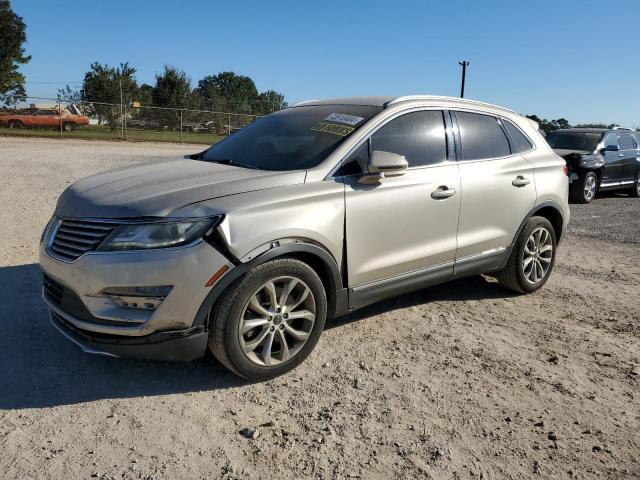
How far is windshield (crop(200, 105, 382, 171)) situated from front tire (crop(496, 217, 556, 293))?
6.50 feet

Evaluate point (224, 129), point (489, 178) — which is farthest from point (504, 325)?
point (224, 129)

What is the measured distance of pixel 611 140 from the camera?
1294cm

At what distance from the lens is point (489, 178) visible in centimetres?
464

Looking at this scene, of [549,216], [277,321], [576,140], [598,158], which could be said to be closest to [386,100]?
[277,321]

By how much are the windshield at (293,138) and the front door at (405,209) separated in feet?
0.73

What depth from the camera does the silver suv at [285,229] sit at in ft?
9.97

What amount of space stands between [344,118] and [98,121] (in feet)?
102

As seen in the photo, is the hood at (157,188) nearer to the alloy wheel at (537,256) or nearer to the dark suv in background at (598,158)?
the alloy wheel at (537,256)

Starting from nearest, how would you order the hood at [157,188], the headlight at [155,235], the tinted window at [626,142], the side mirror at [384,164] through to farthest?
1. the headlight at [155,235]
2. the hood at [157,188]
3. the side mirror at [384,164]
4. the tinted window at [626,142]

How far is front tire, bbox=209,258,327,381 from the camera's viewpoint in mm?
3152

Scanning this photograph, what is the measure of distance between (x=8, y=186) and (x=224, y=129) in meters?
27.9

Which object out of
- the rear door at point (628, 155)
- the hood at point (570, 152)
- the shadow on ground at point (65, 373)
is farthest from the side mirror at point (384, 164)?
the rear door at point (628, 155)

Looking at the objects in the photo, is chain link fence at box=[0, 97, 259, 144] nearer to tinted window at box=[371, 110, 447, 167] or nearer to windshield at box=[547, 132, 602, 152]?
windshield at box=[547, 132, 602, 152]

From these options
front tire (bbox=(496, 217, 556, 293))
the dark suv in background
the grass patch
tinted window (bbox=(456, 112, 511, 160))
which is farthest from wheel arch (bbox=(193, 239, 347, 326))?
the grass patch
